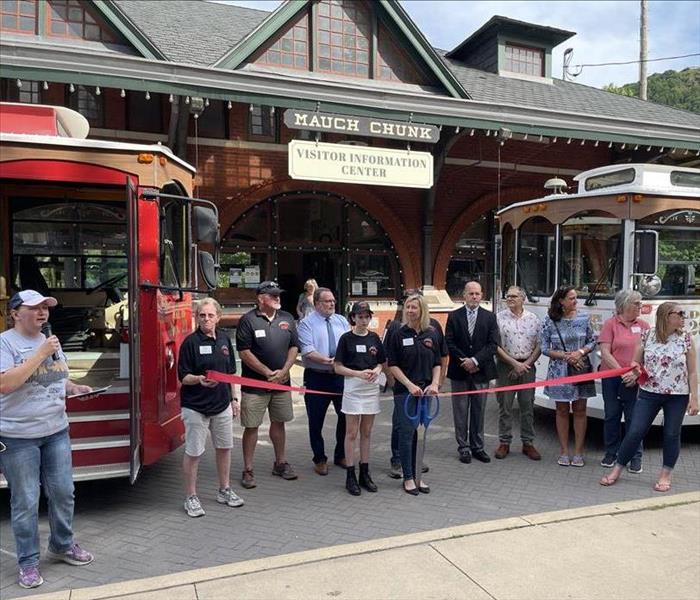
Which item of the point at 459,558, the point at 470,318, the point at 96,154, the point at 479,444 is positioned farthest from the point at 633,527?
the point at 96,154

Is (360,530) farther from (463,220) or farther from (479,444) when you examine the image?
(463,220)

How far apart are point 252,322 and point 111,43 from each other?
8.04 meters

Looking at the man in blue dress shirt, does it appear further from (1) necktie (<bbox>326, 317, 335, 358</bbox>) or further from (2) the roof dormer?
(2) the roof dormer

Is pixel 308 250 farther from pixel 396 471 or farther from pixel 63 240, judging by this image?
pixel 396 471

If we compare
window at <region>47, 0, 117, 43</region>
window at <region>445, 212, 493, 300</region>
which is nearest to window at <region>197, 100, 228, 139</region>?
window at <region>47, 0, 117, 43</region>

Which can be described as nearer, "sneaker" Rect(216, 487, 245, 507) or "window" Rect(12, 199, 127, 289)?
"sneaker" Rect(216, 487, 245, 507)

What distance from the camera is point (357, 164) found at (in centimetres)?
1023

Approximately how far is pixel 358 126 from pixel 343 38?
3.35m

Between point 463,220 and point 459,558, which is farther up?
point 463,220

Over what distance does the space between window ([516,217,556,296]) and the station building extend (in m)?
3.47

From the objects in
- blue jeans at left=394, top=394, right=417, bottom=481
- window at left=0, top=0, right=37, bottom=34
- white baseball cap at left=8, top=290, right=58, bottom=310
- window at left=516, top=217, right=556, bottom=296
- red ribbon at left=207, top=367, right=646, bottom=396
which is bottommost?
blue jeans at left=394, top=394, right=417, bottom=481

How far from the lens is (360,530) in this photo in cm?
438

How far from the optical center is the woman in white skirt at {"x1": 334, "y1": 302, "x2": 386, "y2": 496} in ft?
16.4

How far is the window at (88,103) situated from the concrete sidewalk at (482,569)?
9.41m
